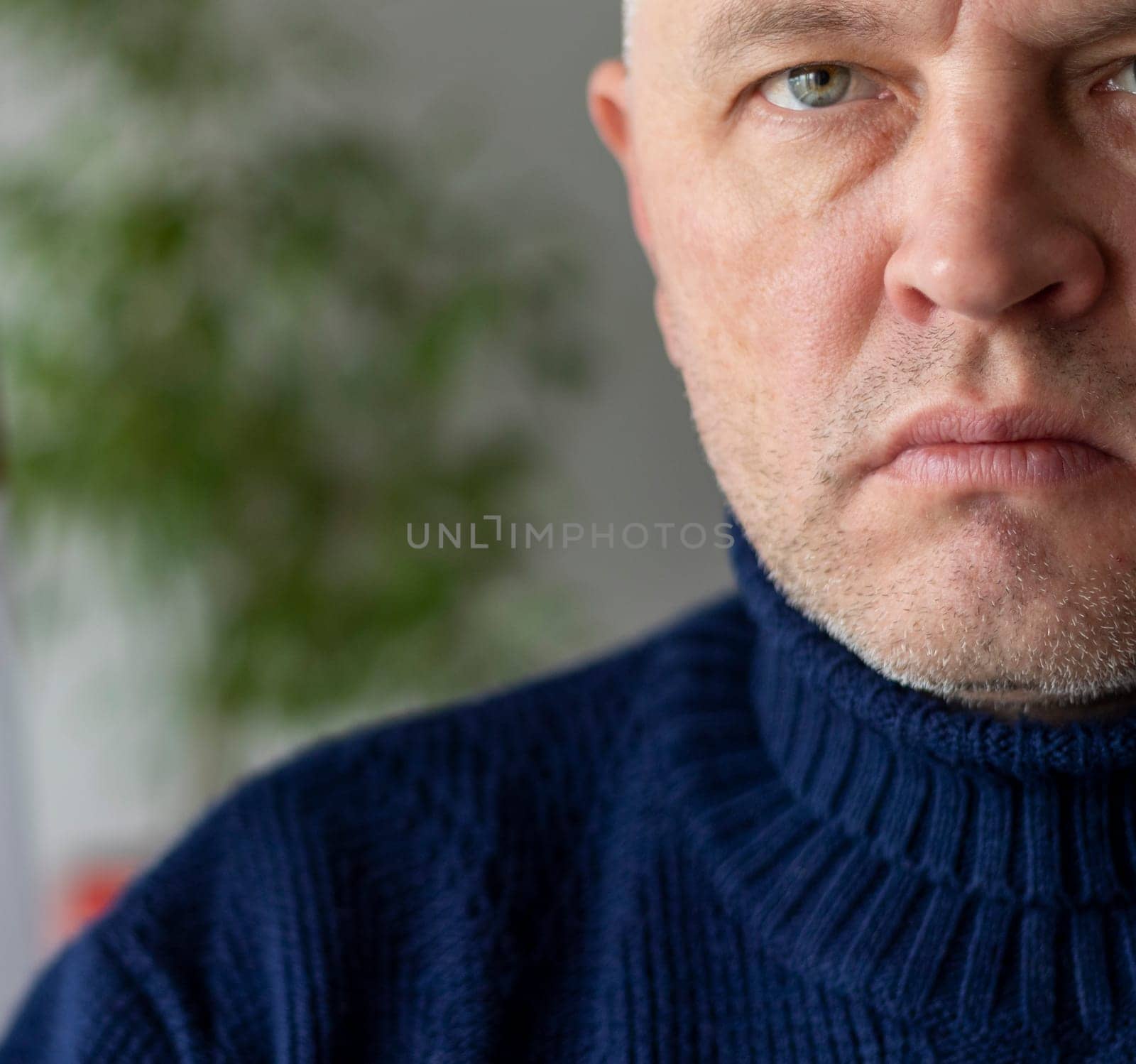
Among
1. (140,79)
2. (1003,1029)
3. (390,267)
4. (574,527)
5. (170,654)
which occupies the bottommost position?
(1003,1029)

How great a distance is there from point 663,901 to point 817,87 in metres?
0.54

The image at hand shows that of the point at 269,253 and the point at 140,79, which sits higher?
the point at 140,79

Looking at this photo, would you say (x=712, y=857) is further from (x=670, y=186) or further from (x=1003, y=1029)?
(x=670, y=186)

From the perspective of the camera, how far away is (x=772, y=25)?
0.74 metres

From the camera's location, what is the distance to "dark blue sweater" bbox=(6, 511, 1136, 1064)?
748 millimetres

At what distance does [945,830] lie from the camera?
77 cm

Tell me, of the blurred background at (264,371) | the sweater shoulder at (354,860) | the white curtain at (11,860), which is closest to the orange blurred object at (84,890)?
the blurred background at (264,371)

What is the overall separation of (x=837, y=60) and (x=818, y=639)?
36 centimetres

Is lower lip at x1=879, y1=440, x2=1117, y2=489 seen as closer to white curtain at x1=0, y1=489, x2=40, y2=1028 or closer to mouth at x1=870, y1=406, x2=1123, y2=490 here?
mouth at x1=870, y1=406, x2=1123, y2=490

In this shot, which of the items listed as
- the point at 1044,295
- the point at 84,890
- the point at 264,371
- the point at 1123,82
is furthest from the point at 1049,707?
the point at 84,890

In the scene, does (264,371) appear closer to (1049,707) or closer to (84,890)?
(84,890)

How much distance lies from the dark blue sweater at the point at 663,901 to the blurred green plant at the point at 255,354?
94 cm

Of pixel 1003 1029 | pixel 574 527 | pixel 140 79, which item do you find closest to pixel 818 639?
pixel 1003 1029

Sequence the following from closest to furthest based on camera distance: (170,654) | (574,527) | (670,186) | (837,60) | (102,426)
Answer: (837,60) < (670,186) < (102,426) < (170,654) < (574,527)
